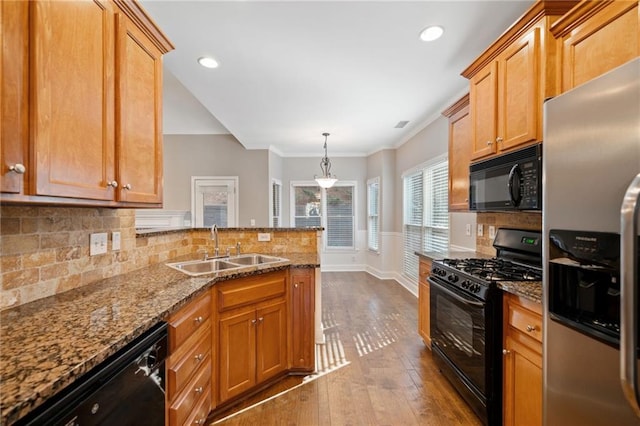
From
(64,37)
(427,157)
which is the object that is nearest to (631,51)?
(64,37)

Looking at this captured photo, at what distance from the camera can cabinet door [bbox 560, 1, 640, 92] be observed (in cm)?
131

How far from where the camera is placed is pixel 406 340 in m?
2.97

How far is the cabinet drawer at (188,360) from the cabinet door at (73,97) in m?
0.81

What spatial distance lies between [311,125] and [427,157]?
1829 millimetres

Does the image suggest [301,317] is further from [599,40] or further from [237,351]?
[599,40]

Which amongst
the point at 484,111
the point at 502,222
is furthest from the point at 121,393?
the point at 502,222

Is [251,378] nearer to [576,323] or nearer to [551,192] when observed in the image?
[576,323]

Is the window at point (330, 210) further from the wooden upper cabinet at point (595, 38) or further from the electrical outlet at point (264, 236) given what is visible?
the wooden upper cabinet at point (595, 38)

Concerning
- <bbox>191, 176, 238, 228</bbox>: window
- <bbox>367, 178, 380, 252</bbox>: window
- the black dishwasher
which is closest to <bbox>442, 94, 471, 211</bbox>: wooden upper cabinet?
the black dishwasher

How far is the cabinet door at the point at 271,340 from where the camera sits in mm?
2047

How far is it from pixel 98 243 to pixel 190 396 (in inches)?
38.8

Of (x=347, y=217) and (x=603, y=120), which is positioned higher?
(x=603, y=120)

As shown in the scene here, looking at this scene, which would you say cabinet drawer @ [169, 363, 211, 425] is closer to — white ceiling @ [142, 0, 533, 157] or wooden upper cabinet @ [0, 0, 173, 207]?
wooden upper cabinet @ [0, 0, 173, 207]

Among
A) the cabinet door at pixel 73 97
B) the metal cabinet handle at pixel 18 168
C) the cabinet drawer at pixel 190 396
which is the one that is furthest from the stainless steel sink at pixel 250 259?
the metal cabinet handle at pixel 18 168
